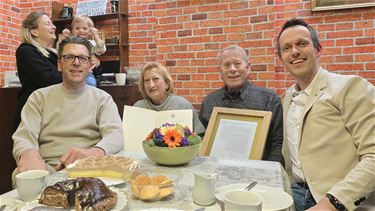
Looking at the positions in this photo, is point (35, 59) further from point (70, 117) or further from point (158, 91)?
point (158, 91)

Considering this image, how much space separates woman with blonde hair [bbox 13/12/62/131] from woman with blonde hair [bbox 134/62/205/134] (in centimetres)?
63

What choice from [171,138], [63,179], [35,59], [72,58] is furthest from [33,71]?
[171,138]

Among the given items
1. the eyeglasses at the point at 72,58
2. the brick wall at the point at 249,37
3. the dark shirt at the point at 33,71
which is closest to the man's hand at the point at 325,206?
the eyeglasses at the point at 72,58

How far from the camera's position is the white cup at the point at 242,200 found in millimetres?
710

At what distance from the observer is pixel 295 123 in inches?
60.5

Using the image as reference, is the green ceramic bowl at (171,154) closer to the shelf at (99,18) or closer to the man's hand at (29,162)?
the man's hand at (29,162)

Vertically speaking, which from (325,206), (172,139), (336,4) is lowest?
(325,206)

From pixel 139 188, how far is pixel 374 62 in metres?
2.45

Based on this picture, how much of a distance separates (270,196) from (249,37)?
1.97 meters

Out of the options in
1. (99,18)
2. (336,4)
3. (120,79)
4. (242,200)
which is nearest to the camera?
(242,200)

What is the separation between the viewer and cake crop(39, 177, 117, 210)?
2.68 feet

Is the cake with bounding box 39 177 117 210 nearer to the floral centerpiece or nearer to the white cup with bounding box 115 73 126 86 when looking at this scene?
the floral centerpiece

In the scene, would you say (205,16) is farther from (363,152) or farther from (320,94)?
(363,152)

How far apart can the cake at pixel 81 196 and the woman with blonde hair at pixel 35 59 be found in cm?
148
